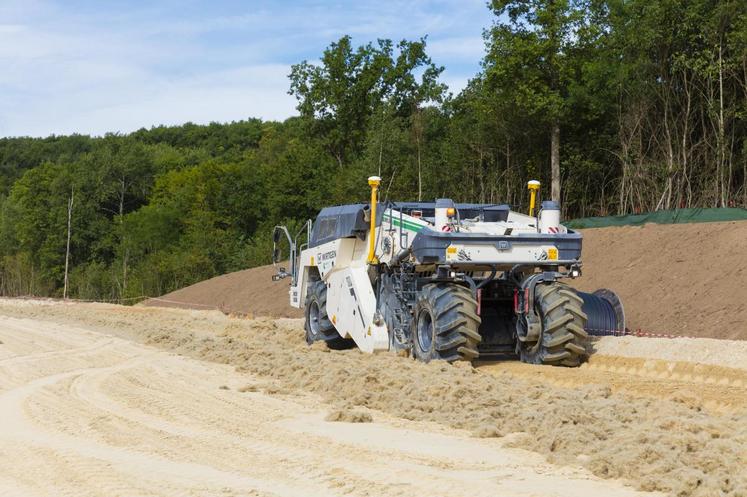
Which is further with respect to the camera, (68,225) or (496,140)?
(68,225)

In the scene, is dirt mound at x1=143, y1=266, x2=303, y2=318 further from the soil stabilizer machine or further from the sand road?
the sand road

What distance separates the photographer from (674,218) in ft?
82.6

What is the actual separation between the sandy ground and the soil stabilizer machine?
1.53 feet

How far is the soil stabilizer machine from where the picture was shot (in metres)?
11.4

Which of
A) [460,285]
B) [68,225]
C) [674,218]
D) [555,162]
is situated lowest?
[460,285]

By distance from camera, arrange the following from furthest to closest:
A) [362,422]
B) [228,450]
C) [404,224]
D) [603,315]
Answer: [603,315], [404,224], [362,422], [228,450]

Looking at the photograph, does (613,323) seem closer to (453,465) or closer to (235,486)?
(453,465)

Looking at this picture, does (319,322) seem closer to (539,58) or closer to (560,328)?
(560,328)

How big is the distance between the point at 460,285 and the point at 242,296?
25.3m

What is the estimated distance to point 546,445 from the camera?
702cm

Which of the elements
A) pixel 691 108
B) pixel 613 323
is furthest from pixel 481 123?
pixel 613 323

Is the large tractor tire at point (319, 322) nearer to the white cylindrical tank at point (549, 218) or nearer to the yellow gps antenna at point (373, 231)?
the yellow gps antenna at point (373, 231)

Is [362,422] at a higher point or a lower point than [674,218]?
lower

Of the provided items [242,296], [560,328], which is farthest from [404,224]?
[242,296]
